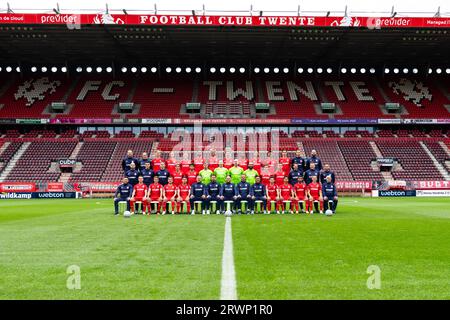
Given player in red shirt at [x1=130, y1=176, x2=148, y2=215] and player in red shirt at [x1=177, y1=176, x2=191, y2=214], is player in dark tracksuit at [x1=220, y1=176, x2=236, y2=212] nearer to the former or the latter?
player in red shirt at [x1=177, y1=176, x2=191, y2=214]

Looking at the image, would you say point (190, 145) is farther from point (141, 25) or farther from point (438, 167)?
point (438, 167)

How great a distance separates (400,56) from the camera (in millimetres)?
48438

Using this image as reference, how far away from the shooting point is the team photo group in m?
17.5

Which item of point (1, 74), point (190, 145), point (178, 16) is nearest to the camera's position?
point (178, 16)

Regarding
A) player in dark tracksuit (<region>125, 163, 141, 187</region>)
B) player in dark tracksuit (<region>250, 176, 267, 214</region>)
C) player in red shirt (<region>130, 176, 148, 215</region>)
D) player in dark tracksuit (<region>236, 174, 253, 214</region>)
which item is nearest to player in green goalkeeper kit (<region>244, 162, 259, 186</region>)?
player in dark tracksuit (<region>250, 176, 267, 214</region>)

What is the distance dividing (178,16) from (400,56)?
24.3 m

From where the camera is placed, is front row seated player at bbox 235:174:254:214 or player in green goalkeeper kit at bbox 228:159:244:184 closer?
front row seated player at bbox 235:174:254:214

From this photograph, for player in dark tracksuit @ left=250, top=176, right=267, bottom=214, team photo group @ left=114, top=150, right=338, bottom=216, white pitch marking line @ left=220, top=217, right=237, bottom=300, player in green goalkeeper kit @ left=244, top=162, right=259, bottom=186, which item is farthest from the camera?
player in green goalkeeper kit @ left=244, top=162, right=259, bottom=186

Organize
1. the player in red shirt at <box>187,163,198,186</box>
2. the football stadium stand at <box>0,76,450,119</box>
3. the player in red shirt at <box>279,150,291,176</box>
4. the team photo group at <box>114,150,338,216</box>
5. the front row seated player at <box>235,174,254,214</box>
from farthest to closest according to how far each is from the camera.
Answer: the football stadium stand at <box>0,76,450,119</box>, the player in red shirt at <box>279,150,291,176</box>, the player in red shirt at <box>187,163,198,186</box>, the team photo group at <box>114,150,338,216</box>, the front row seated player at <box>235,174,254,214</box>

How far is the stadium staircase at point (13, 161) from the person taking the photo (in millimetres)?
40719

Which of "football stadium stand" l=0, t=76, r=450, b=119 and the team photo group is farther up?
"football stadium stand" l=0, t=76, r=450, b=119

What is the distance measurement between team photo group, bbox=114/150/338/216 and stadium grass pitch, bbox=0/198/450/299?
20.1 feet

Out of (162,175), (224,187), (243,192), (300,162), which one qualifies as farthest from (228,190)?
(300,162)

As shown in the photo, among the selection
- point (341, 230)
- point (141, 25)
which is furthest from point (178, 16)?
point (341, 230)
